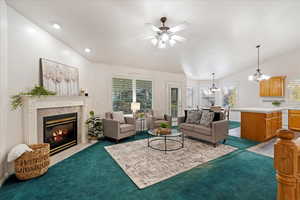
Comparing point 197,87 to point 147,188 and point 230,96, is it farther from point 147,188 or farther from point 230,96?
point 147,188

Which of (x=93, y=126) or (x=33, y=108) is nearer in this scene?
(x=33, y=108)

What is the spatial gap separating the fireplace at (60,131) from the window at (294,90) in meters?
8.40

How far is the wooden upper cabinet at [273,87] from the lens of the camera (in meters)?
5.96

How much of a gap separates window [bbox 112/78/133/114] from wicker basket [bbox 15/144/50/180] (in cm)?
303

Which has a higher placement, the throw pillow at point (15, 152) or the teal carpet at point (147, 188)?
the throw pillow at point (15, 152)

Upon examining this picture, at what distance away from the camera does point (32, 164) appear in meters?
2.31

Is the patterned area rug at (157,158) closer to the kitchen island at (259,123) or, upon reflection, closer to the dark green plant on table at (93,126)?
the dark green plant on table at (93,126)

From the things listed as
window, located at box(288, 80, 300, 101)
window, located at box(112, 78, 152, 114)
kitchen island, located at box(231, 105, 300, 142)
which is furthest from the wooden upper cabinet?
window, located at box(112, 78, 152, 114)

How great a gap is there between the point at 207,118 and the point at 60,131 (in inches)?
158

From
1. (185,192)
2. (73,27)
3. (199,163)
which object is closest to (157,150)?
(199,163)

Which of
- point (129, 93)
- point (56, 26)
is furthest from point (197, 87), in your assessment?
point (56, 26)

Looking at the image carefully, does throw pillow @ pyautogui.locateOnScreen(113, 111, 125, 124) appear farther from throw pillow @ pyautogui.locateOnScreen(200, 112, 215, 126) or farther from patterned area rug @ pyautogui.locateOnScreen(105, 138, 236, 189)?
throw pillow @ pyautogui.locateOnScreen(200, 112, 215, 126)

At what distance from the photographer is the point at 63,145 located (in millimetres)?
3537

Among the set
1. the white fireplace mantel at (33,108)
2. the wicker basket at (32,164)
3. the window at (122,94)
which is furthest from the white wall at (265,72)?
the wicker basket at (32,164)
